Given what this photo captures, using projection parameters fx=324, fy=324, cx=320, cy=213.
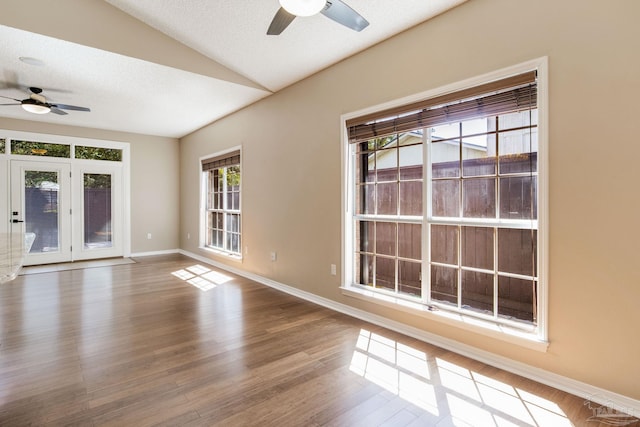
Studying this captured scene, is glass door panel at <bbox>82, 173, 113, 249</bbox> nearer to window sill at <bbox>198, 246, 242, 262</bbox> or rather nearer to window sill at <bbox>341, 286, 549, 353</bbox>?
window sill at <bbox>198, 246, 242, 262</bbox>

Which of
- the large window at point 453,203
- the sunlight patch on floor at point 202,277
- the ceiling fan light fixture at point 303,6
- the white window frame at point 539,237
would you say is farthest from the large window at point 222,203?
the ceiling fan light fixture at point 303,6

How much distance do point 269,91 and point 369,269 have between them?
2.79 meters

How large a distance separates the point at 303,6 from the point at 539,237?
2.13 metres

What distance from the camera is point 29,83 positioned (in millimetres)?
4129

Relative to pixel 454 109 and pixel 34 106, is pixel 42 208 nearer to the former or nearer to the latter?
pixel 34 106

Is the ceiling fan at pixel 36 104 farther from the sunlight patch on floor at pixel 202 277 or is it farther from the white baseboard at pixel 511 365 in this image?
the white baseboard at pixel 511 365

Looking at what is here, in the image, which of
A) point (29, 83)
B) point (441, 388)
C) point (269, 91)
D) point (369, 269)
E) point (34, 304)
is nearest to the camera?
point (441, 388)

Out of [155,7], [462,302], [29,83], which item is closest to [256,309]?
[462,302]

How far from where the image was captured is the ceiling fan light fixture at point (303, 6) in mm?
1897

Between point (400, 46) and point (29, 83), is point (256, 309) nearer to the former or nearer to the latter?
point (400, 46)

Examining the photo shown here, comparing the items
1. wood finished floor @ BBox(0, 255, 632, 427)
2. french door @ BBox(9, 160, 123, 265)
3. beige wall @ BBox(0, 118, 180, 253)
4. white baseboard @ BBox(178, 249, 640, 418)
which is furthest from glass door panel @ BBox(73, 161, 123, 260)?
white baseboard @ BBox(178, 249, 640, 418)

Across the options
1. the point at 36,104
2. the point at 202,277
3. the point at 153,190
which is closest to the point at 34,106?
the point at 36,104

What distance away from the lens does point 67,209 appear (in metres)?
6.30

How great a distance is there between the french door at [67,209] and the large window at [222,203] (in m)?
2.00
